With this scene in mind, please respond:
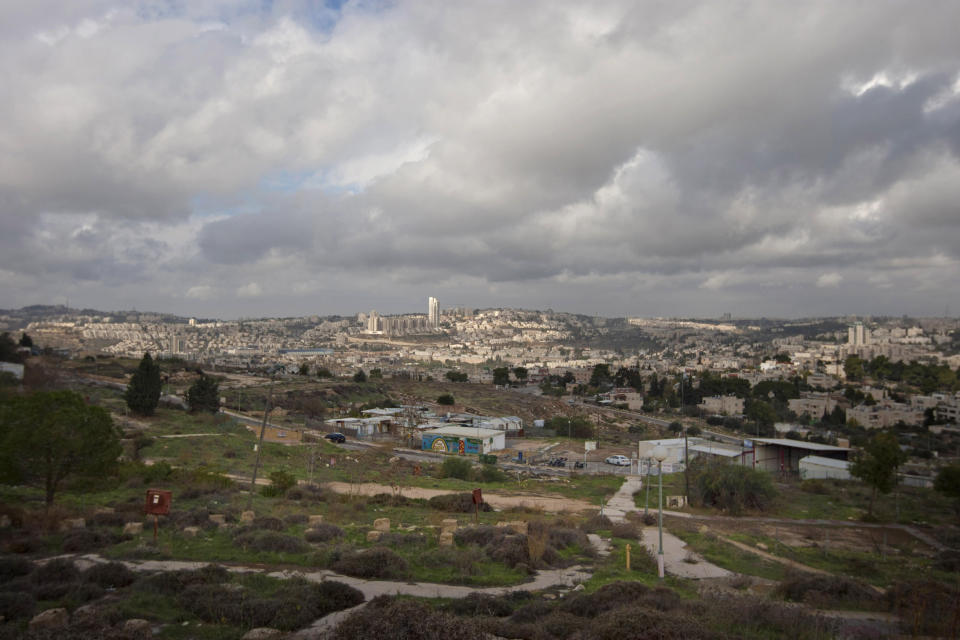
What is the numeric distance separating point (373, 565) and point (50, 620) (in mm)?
4613

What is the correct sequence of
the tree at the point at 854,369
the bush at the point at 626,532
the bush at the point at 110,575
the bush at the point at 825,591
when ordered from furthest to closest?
1. the tree at the point at 854,369
2. the bush at the point at 626,532
3. the bush at the point at 825,591
4. the bush at the point at 110,575

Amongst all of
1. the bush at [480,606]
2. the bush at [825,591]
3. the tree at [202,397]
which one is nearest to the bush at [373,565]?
the bush at [480,606]

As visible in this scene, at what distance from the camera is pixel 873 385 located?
250 feet

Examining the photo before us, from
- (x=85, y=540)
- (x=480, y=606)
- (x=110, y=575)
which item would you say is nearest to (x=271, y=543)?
(x=110, y=575)

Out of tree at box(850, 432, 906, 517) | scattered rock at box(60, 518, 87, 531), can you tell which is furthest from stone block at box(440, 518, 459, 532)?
tree at box(850, 432, 906, 517)

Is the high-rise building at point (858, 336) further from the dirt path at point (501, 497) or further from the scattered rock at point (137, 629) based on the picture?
the scattered rock at point (137, 629)

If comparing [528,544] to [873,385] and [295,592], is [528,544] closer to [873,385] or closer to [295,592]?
[295,592]

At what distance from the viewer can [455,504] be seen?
18.7 meters

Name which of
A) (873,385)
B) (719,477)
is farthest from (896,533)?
(873,385)

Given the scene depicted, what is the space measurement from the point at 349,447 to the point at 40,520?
75.2ft

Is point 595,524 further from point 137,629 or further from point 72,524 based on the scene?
point 72,524

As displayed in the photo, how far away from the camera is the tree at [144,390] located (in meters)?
33.9

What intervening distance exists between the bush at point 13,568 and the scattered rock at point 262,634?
4764 mm

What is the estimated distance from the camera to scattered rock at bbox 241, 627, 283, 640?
263 inches
